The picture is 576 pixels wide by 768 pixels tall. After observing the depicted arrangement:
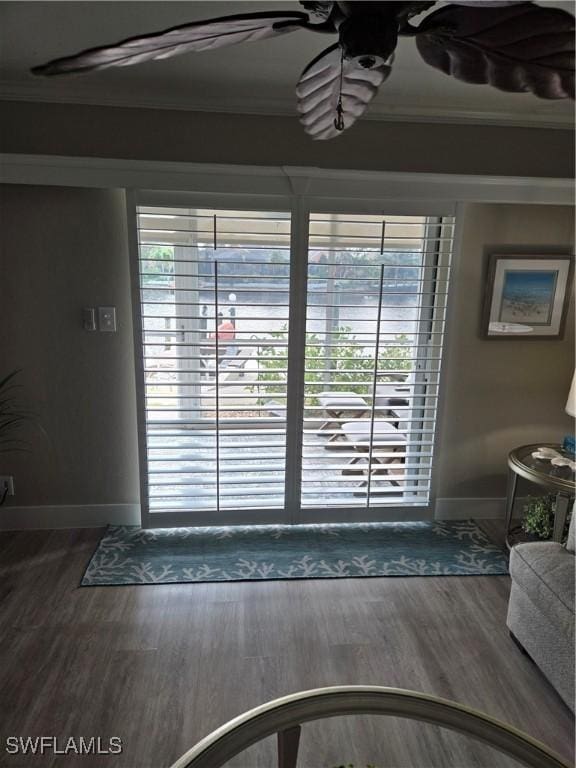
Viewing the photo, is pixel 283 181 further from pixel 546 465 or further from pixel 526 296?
pixel 546 465

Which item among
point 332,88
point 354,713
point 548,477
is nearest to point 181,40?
point 332,88

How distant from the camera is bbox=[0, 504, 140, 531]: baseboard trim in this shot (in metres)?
3.01

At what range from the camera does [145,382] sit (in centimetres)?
281

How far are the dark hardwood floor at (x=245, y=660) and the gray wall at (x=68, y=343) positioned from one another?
1.53 ft

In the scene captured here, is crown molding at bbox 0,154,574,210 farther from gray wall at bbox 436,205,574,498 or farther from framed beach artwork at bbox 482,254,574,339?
framed beach artwork at bbox 482,254,574,339

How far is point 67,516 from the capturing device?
10.0ft

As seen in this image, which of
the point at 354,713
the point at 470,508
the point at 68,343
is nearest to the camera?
the point at 354,713

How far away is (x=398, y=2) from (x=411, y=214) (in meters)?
2.09

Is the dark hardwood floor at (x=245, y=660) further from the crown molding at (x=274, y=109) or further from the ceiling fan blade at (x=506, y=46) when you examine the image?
the crown molding at (x=274, y=109)

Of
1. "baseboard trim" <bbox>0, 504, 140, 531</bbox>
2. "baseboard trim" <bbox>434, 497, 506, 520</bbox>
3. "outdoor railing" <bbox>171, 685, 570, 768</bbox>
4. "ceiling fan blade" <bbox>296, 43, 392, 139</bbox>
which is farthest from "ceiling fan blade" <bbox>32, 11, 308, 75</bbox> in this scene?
"baseboard trim" <bbox>434, 497, 506, 520</bbox>

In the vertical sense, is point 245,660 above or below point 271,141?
below

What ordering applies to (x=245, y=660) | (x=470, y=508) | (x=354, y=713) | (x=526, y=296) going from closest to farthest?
(x=354, y=713) < (x=245, y=660) < (x=526, y=296) < (x=470, y=508)

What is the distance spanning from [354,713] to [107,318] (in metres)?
2.37

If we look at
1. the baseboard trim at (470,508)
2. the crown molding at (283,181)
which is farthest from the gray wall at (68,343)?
the baseboard trim at (470,508)
